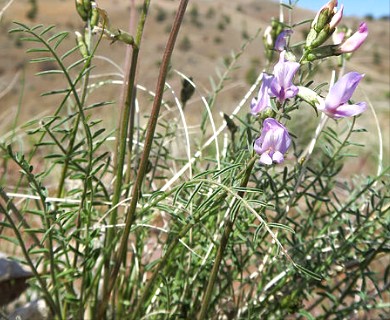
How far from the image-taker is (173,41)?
77 centimetres

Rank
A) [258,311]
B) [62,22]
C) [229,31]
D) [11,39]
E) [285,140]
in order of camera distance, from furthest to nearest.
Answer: [229,31] → [62,22] → [11,39] → [258,311] → [285,140]

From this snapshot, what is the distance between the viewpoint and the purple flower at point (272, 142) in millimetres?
704

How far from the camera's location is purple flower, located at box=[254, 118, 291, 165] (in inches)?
27.7

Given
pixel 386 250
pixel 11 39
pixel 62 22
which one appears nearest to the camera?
pixel 386 250

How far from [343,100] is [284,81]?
8 cm

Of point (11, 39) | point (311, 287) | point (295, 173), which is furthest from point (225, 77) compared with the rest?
point (11, 39)

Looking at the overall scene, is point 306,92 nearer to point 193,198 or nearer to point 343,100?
point 343,100

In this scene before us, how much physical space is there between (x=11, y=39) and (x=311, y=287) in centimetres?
2442

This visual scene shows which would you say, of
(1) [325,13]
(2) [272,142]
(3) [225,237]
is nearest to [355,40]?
(1) [325,13]

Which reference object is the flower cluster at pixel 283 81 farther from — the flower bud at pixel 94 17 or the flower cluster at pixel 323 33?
the flower bud at pixel 94 17

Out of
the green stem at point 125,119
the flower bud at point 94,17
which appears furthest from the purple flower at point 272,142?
the flower bud at point 94,17

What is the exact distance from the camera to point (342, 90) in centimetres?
71

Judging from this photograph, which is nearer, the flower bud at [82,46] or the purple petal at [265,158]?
the purple petal at [265,158]

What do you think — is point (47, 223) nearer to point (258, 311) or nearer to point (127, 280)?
point (127, 280)
